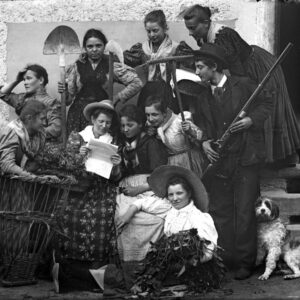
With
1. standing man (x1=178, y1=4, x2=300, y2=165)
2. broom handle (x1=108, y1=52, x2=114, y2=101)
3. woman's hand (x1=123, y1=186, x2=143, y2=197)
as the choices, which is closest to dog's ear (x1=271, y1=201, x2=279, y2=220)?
standing man (x1=178, y1=4, x2=300, y2=165)

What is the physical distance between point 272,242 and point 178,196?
104cm

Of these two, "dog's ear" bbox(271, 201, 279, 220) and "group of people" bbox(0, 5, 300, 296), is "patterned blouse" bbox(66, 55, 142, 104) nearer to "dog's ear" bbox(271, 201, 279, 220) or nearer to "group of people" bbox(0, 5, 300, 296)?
"group of people" bbox(0, 5, 300, 296)

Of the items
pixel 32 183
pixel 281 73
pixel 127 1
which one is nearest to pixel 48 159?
pixel 32 183

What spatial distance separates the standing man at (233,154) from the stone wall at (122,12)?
0.42 metres

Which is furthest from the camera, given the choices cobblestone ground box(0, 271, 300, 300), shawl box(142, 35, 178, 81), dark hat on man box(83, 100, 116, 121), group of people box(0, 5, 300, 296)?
shawl box(142, 35, 178, 81)

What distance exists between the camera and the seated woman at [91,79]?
381 inches

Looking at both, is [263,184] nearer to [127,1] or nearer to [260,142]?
[260,142]

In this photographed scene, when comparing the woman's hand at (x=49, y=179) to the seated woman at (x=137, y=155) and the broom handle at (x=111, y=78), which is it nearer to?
the seated woman at (x=137, y=155)

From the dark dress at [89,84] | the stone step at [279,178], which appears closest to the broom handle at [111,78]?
the dark dress at [89,84]

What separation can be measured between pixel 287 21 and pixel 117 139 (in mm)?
2111

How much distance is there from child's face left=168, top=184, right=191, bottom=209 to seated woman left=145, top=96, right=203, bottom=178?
0.35 metres

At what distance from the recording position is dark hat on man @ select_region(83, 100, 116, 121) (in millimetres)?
9523

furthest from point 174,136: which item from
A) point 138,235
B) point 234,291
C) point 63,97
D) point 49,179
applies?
point 234,291

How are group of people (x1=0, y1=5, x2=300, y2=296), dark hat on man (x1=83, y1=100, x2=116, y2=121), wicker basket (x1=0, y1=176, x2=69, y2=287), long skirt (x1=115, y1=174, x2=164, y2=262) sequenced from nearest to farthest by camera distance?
1. wicker basket (x1=0, y1=176, x2=69, y2=287)
2. long skirt (x1=115, y1=174, x2=164, y2=262)
3. group of people (x1=0, y1=5, x2=300, y2=296)
4. dark hat on man (x1=83, y1=100, x2=116, y2=121)
